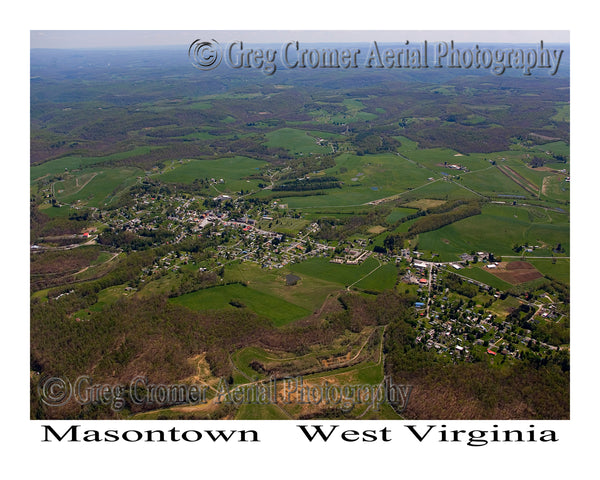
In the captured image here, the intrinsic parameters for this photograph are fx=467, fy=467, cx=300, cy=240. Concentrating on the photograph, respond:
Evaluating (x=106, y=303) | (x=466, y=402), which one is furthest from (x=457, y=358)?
(x=106, y=303)

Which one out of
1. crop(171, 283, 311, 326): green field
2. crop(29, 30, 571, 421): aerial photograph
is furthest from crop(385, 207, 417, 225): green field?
crop(171, 283, 311, 326): green field

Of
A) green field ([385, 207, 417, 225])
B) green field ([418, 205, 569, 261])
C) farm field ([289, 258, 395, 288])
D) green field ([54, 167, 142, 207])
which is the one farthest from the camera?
green field ([54, 167, 142, 207])

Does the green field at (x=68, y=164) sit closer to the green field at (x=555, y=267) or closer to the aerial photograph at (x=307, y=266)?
the aerial photograph at (x=307, y=266)

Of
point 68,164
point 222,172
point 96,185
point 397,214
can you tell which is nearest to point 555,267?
point 397,214

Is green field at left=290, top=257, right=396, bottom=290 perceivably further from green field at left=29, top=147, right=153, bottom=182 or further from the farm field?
green field at left=29, top=147, right=153, bottom=182

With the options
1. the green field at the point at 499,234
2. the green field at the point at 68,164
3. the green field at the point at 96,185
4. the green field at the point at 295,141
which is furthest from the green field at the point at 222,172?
the green field at the point at 499,234

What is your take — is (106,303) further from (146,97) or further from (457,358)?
(146,97)

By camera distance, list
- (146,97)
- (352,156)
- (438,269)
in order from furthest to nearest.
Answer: (146,97) → (352,156) → (438,269)
